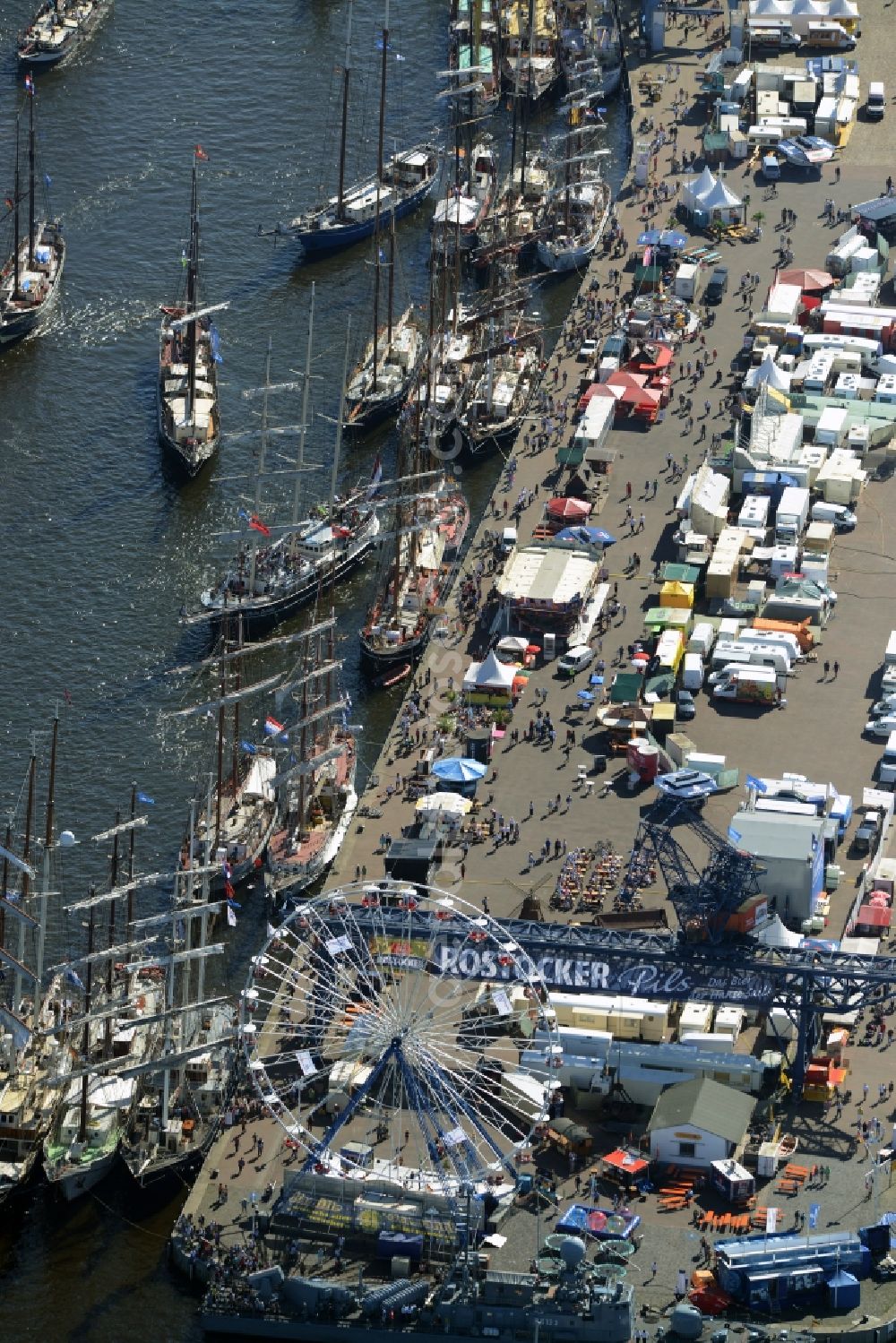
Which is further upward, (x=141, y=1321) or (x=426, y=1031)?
(x=426, y=1031)

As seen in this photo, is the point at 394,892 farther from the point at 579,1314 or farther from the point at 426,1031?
the point at 579,1314

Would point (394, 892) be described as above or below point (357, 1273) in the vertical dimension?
above

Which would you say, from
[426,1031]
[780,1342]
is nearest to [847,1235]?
[780,1342]

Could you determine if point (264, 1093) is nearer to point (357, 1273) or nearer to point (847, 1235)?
point (357, 1273)

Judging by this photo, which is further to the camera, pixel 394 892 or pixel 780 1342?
pixel 394 892

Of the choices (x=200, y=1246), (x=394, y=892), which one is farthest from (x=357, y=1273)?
(x=394, y=892)

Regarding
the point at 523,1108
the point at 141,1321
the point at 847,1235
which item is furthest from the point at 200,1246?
the point at 847,1235

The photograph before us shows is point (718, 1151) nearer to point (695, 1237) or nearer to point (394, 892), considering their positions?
point (695, 1237)
